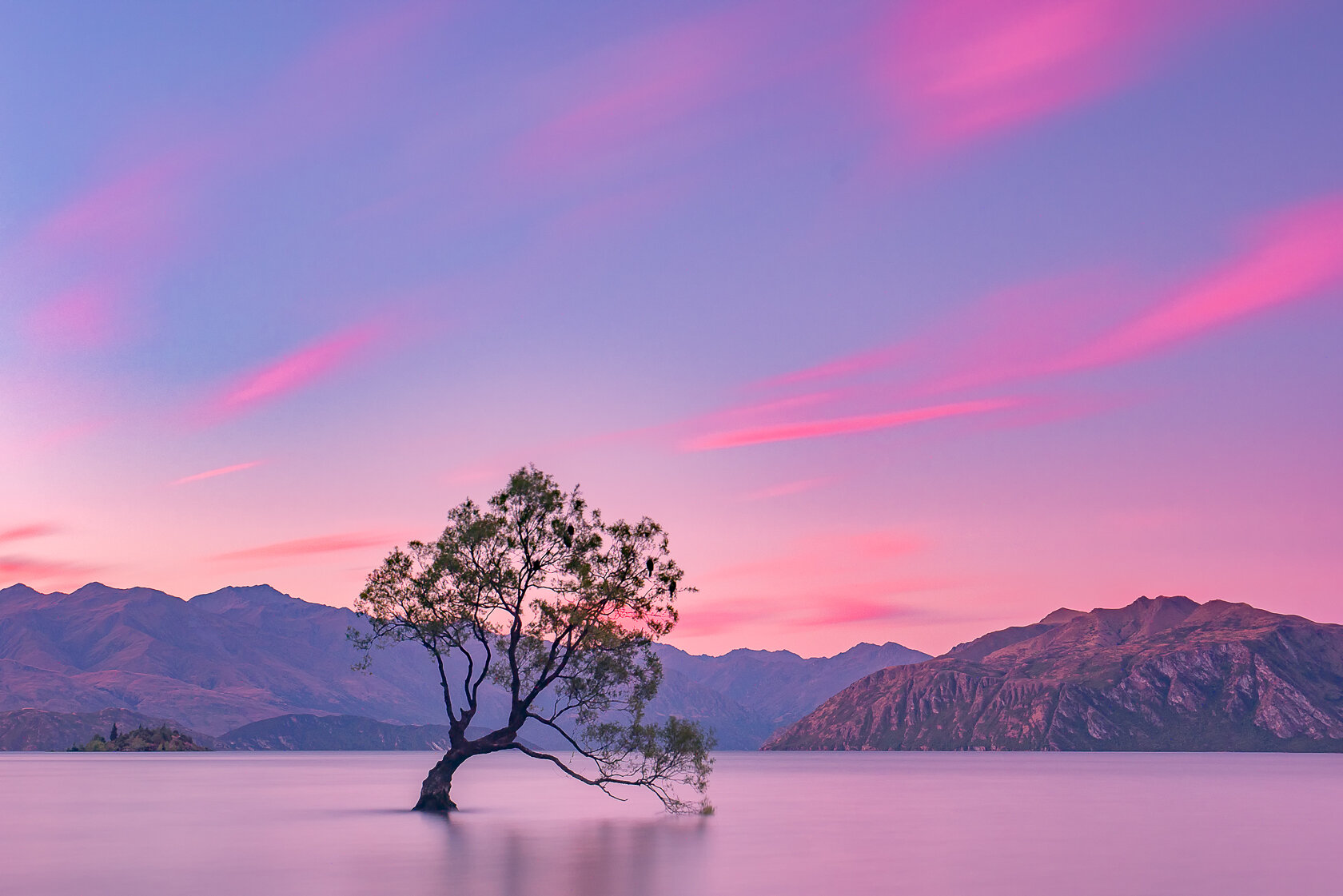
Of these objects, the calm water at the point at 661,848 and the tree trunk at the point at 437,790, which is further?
the tree trunk at the point at 437,790

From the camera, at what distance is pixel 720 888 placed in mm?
49281

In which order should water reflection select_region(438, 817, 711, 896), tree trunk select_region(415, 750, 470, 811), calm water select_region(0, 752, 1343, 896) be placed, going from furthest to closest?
tree trunk select_region(415, 750, 470, 811), calm water select_region(0, 752, 1343, 896), water reflection select_region(438, 817, 711, 896)

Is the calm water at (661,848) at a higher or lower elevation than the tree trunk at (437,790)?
lower

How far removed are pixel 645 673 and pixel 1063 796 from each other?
3616 inches

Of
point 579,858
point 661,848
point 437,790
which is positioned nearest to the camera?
point 579,858

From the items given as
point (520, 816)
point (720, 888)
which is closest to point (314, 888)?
point (720, 888)

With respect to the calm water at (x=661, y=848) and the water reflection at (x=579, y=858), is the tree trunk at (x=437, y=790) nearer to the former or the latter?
the calm water at (x=661, y=848)

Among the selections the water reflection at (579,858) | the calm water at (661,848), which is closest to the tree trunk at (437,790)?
the calm water at (661,848)

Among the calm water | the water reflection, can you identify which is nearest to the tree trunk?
the calm water

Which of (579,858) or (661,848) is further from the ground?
(661,848)

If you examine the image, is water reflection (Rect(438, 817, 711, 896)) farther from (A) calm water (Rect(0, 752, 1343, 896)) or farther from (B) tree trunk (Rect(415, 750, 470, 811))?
(B) tree trunk (Rect(415, 750, 470, 811))

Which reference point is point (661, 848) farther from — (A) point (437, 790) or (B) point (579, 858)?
(A) point (437, 790)

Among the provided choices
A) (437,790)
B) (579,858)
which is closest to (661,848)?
(579,858)

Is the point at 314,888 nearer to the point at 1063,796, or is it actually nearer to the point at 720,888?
the point at 720,888
